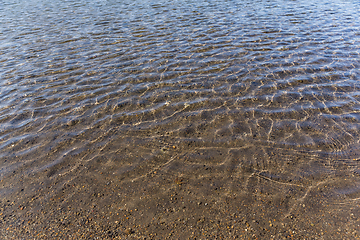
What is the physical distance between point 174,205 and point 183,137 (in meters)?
2.15

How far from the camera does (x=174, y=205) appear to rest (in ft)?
15.0

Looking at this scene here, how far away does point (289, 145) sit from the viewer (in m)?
5.79

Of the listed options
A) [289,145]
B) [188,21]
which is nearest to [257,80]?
[289,145]

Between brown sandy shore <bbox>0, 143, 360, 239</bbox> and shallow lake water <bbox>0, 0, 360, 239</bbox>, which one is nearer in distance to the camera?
brown sandy shore <bbox>0, 143, 360, 239</bbox>

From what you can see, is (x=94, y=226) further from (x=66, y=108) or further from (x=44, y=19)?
(x=44, y=19)

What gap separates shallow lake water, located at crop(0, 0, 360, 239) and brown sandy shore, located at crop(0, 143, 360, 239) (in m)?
0.02

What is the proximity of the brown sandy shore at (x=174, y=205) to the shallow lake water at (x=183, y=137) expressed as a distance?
0.08ft

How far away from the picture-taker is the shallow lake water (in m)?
4.31

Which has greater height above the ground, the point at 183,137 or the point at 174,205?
the point at 183,137

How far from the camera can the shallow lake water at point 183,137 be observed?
4309 mm

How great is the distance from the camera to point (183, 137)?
6258 millimetres

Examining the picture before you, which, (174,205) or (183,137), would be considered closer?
(174,205)

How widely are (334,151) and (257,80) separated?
4029mm

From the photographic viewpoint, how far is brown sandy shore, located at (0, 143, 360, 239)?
407cm
